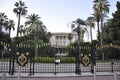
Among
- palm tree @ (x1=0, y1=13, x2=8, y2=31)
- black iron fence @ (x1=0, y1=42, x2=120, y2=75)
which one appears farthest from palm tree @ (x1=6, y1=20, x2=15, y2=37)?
black iron fence @ (x1=0, y1=42, x2=120, y2=75)

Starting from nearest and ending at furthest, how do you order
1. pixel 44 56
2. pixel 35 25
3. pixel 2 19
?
pixel 44 56
pixel 35 25
pixel 2 19

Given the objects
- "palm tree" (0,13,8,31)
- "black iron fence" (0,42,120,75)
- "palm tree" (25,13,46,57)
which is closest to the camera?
"black iron fence" (0,42,120,75)

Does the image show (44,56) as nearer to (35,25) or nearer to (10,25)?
(35,25)

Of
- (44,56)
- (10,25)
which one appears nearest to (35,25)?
(44,56)

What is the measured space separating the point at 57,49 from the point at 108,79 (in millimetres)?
4331

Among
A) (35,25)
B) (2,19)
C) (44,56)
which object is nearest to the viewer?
(44,56)

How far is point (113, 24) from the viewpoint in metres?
31.1

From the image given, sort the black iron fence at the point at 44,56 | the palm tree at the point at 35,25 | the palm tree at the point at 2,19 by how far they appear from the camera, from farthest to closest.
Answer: the palm tree at the point at 2,19 < the palm tree at the point at 35,25 < the black iron fence at the point at 44,56

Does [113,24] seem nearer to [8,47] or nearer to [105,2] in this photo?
[105,2]

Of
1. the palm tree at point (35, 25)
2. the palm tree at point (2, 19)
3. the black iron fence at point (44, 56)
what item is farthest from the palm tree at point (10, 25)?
the black iron fence at point (44, 56)

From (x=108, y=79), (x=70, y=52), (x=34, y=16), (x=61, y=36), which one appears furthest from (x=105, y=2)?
(x=61, y=36)

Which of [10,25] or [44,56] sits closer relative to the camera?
[44,56]

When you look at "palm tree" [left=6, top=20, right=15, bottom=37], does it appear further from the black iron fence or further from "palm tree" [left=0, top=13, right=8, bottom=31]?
the black iron fence

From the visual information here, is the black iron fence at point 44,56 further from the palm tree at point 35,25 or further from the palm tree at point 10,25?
the palm tree at point 10,25
